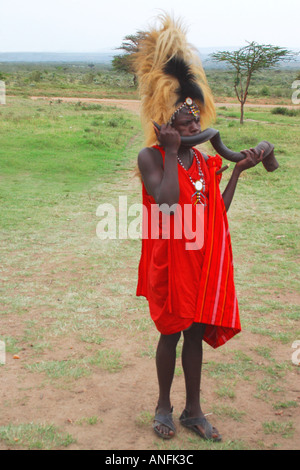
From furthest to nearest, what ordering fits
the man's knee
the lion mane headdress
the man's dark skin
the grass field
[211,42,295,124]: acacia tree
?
[211,42,295,124]: acacia tree, the grass field, the man's knee, the lion mane headdress, the man's dark skin

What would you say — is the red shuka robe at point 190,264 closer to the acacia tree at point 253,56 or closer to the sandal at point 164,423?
the sandal at point 164,423

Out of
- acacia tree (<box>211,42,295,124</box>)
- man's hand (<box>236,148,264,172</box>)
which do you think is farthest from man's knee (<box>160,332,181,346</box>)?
acacia tree (<box>211,42,295,124</box>)

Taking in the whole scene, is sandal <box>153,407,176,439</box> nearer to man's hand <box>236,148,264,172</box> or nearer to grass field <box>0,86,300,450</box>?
grass field <box>0,86,300,450</box>

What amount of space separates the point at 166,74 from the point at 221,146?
405 mm

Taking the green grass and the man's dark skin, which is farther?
the green grass

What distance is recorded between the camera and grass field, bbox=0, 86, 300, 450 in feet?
8.03

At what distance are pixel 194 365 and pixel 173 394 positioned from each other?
0.49m

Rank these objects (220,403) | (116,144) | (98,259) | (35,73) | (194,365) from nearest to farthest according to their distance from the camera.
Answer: (194,365), (220,403), (98,259), (116,144), (35,73)

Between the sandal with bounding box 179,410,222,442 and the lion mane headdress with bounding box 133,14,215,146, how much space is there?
1.30 m

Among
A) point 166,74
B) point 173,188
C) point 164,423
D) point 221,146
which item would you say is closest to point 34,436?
point 164,423

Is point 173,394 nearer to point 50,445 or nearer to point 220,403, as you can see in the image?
point 220,403

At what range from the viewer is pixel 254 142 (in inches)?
503

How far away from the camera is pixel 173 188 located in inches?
81.3
